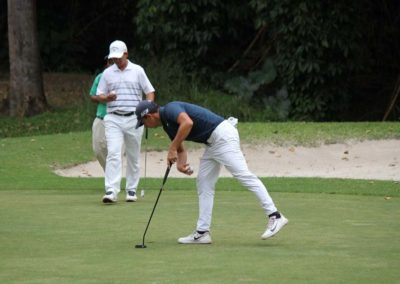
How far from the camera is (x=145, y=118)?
10445mm

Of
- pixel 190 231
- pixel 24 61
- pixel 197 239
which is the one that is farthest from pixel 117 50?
pixel 24 61

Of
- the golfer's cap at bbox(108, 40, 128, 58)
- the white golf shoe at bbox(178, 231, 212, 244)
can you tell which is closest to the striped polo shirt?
the golfer's cap at bbox(108, 40, 128, 58)

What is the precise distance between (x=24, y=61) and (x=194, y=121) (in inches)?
723

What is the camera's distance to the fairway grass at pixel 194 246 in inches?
342

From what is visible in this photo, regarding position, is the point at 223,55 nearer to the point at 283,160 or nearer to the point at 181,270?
the point at 283,160

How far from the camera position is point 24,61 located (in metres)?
28.3

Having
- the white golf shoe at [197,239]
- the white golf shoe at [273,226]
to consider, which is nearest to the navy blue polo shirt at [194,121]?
the white golf shoe at [197,239]

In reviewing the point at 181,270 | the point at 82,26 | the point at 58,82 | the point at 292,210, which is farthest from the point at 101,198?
the point at 82,26

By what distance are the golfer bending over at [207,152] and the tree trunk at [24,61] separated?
1806 cm

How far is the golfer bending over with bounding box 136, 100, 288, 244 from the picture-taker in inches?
411

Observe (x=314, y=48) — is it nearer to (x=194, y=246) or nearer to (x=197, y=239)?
(x=197, y=239)

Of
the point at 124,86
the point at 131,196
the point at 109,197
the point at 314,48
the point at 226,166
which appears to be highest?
the point at 124,86

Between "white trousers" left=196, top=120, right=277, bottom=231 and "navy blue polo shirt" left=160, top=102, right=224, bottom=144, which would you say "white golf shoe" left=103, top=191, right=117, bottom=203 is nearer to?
"white trousers" left=196, top=120, right=277, bottom=231

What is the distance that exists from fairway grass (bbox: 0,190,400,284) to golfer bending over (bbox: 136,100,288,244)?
0.25 meters
